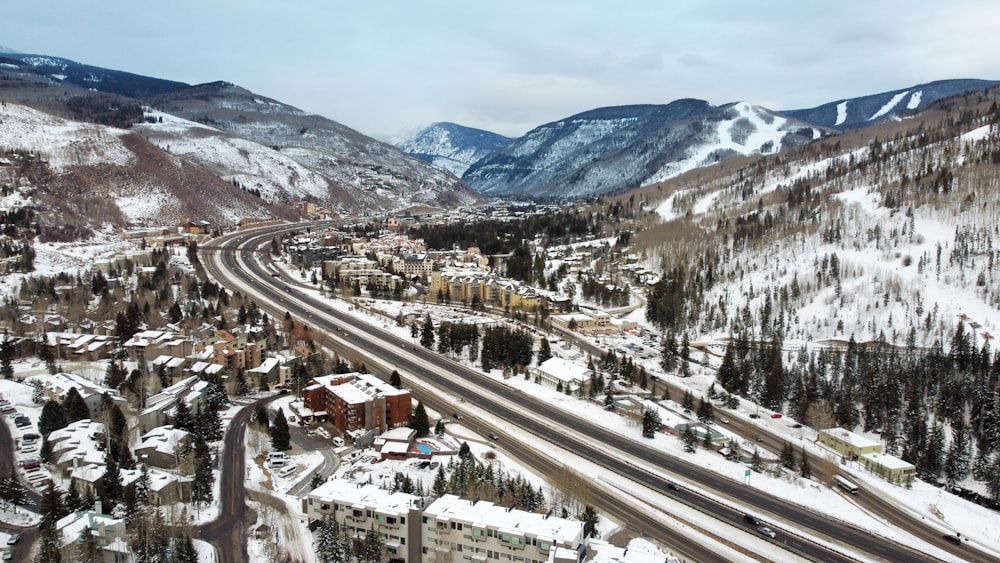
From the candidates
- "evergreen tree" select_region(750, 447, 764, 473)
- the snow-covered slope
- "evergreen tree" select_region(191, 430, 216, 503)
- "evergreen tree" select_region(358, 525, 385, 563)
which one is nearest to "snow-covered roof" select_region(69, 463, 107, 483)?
"evergreen tree" select_region(191, 430, 216, 503)

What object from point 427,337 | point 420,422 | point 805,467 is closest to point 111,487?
point 420,422

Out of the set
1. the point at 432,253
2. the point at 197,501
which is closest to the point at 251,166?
the point at 432,253

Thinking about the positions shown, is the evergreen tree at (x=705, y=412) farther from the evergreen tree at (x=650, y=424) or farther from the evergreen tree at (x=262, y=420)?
the evergreen tree at (x=262, y=420)

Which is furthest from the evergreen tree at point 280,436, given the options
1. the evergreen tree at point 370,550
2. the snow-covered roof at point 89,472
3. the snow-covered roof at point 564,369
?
A: the snow-covered roof at point 564,369

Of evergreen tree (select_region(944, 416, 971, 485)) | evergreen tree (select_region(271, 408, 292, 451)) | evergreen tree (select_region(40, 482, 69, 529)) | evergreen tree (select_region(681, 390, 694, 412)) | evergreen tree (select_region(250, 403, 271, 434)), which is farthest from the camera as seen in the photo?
evergreen tree (select_region(681, 390, 694, 412))

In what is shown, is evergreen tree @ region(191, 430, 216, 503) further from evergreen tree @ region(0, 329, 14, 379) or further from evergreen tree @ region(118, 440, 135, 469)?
evergreen tree @ region(0, 329, 14, 379)

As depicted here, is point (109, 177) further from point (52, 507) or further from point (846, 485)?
point (846, 485)

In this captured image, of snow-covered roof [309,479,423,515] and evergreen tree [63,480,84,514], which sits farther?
evergreen tree [63,480,84,514]
